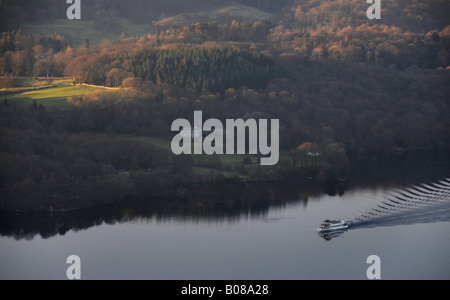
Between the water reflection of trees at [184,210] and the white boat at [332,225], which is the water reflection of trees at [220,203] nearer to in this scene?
the water reflection of trees at [184,210]

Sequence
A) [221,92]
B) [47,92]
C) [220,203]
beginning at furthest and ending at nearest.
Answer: [221,92] → [47,92] → [220,203]

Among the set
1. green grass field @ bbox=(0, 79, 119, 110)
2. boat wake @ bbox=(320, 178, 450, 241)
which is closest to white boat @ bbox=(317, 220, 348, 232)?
boat wake @ bbox=(320, 178, 450, 241)

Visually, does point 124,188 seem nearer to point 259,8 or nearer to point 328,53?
point 328,53

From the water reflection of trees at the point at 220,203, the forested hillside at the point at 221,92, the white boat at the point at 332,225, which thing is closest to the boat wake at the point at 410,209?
the white boat at the point at 332,225

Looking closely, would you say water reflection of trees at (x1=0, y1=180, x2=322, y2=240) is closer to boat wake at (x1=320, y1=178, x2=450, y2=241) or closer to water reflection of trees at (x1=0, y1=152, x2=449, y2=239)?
water reflection of trees at (x1=0, y1=152, x2=449, y2=239)


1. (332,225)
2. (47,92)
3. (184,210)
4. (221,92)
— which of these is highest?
(221,92)

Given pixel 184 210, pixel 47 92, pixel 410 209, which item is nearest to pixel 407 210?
pixel 410 209

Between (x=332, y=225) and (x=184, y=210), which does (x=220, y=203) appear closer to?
(x=184, y=210)

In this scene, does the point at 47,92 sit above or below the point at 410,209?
above

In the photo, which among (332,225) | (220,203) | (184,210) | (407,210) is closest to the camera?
(332,225)
